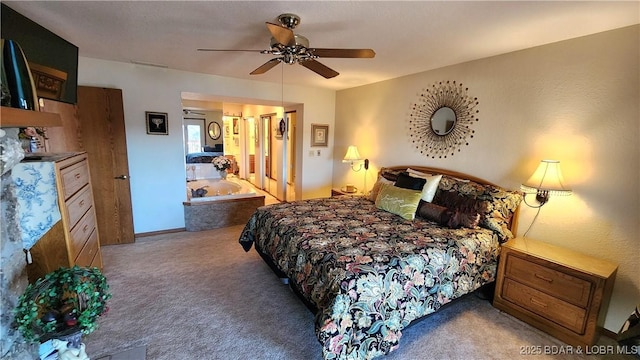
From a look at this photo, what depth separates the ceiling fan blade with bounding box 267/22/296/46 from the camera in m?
1.75

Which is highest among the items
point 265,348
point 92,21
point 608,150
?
point 92,21

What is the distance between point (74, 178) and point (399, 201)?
302cm

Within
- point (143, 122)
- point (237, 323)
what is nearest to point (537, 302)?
point (237, 323)

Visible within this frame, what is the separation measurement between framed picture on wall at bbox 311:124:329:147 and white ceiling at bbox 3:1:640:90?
217cm

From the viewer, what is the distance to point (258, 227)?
3.06 m

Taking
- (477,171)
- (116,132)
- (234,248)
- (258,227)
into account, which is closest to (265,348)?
(258,227)

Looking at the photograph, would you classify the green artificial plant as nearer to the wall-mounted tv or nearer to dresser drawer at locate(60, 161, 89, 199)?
dresser drawer at locate(60, 161, 89, 199)

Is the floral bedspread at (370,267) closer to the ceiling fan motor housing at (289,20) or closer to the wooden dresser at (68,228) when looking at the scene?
the wooden dresser at (68,228)

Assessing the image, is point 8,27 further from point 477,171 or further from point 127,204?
point 477,171

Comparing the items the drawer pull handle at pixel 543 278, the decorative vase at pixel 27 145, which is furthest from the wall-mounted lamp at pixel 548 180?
the decorative vase at pixel 27 145

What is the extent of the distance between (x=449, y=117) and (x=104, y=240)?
15.5ft

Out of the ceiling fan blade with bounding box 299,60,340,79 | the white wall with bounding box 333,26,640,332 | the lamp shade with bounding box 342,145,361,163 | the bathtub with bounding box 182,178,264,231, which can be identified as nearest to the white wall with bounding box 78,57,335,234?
the bathtub with bounding box 182,178,264,231

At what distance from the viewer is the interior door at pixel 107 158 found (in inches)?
131

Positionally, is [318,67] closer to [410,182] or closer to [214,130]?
[410,182]
